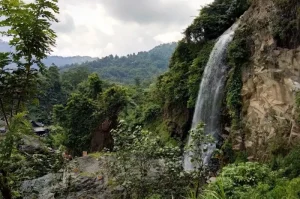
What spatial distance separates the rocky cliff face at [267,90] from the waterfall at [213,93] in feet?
4.08

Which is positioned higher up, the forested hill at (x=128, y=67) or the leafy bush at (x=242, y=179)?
the forested hill at (x=128, y=67)

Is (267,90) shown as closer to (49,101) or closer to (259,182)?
(259,182)

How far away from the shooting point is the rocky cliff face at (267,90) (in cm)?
866

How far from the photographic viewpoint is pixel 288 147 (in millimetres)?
8422

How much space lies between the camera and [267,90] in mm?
9664

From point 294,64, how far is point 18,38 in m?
7.35

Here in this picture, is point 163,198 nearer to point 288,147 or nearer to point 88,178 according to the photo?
point 88,178

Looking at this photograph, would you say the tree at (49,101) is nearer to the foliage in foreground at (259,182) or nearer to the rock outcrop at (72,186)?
the rock outcrop at (72,186)

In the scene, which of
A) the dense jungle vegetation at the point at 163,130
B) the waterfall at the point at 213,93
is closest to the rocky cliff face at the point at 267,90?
the dense jungle vegetation at the point at 163,130

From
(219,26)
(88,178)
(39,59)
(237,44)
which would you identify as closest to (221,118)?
(237,44)

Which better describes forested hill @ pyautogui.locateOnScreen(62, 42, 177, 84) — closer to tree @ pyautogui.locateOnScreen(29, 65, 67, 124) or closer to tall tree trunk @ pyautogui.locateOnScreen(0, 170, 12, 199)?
tree @ pyautogui.locateOnScreen(29, 65, 67, 124)

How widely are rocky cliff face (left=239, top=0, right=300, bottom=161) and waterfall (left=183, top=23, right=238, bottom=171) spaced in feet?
4.08

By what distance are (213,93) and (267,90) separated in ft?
9.12

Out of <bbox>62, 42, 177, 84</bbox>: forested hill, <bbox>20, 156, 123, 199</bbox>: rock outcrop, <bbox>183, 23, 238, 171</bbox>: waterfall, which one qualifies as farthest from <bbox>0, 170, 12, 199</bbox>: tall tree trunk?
<bbox>62, 42, 177, 84</bbox>: forested hill
